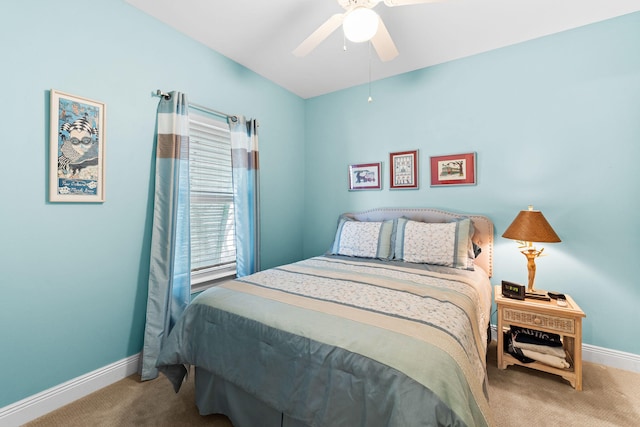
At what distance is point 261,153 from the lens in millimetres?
3020

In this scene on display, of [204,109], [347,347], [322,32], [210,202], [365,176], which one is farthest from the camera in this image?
[365,176]

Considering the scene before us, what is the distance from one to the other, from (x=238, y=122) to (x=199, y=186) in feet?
2.36

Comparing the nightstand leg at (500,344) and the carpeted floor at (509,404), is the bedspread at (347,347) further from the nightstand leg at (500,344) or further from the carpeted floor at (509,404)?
the nightstand leg at (500,344)

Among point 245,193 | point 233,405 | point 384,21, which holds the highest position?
point 384,21

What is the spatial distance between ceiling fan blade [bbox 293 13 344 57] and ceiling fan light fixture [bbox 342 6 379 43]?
0.09 m

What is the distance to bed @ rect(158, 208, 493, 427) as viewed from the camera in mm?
964

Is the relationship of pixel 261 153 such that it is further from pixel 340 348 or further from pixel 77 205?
pixel 340 348

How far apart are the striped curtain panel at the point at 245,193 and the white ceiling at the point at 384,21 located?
2.18ft

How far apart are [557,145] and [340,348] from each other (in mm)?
2431

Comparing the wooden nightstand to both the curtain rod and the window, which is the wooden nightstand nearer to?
the window

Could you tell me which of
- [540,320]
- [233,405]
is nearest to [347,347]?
[233,405]

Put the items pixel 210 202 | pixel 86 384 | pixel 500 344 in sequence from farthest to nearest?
pixel 210 202
pixel 500 344
pixel 86 384

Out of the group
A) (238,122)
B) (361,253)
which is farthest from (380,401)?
(238,122)

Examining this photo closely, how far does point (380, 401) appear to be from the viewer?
979 millimetres
